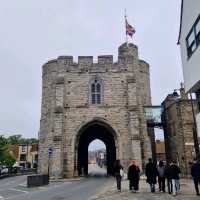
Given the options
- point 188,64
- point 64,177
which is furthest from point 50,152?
point 188,64

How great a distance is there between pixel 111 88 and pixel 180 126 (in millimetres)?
7521

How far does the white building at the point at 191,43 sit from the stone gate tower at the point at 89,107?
11.0m

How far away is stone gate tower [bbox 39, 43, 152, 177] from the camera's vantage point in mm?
24172

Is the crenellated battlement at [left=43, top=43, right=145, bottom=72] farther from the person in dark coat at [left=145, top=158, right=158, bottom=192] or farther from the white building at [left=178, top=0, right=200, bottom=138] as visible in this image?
the person in dark coat at [left=145, top=158, right=158, bottom=192]

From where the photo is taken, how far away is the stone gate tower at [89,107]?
952 inches

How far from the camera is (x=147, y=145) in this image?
83.3 feet

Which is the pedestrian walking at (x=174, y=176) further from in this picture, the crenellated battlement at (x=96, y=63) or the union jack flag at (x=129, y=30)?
the union jack flag at (x=129, y=30)

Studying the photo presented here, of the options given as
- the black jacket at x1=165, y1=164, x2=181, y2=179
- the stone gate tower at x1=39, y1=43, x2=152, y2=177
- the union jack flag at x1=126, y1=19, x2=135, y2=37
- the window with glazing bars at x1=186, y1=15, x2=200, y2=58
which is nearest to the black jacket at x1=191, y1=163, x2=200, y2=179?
the black jacket at x1=165, y1=164, x2=181, y2=179

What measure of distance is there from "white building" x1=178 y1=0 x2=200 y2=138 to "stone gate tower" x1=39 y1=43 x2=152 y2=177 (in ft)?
36.1

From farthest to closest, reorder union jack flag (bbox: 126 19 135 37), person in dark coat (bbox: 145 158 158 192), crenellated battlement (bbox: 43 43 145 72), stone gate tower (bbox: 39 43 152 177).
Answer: union jack flag (bbox: 126 19 135 37) < crenellated battlement (bbox: 43 43 145 72) < stone gate tower (bbox: 39 43 152 177) < person in dark coat (bbox: 145 158 158 192)

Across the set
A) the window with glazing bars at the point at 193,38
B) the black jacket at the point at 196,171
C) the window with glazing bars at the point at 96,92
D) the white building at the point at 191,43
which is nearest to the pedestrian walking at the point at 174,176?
the black jacket at the point at 196,171

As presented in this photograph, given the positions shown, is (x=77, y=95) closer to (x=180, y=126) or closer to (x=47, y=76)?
(x=47, y=76)

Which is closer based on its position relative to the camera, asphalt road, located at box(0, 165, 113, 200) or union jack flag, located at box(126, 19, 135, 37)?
asphalt road, located at box(0, 165, 113, 200)

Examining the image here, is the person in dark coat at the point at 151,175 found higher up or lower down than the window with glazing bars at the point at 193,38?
lower down
